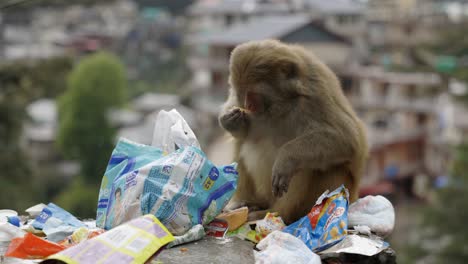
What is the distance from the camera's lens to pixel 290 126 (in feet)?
9.87

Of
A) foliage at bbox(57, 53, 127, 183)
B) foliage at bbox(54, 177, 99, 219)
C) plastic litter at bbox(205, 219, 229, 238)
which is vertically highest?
plastic litter at bbox(205, 219, 229, 238)

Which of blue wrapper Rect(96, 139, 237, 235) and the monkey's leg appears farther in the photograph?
the monkey's leg

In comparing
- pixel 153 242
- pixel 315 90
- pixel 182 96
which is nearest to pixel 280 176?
pixel 315 90

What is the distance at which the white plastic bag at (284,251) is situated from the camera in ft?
7.82

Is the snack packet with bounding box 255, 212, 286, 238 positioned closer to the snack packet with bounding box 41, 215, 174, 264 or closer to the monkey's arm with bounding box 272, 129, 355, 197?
the monkey's arm with bounding box 272, 129, 355, 197

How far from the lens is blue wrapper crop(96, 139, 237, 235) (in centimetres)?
256

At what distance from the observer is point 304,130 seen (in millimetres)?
2975

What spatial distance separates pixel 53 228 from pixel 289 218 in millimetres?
973

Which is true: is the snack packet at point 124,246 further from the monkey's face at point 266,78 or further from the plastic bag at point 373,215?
the plastic bag at point 373,215

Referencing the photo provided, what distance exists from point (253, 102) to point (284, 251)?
715 mm

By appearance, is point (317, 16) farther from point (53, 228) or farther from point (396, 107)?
point (53, 228)

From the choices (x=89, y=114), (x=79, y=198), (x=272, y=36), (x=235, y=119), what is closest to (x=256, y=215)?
(x=235, y=119)

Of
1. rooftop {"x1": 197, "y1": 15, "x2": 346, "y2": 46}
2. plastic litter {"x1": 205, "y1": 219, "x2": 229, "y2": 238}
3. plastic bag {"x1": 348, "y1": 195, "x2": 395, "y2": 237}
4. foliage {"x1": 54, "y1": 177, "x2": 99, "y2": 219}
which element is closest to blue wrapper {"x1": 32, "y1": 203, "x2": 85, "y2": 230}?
plastic litter {"x1": 205, "y1": 219, "x2": 229, "y2": 238}

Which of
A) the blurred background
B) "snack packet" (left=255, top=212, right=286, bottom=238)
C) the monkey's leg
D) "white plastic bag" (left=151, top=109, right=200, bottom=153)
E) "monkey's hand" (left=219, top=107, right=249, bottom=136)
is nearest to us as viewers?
"snack packet" (left=255, top=212, right=286, bottom=238)
